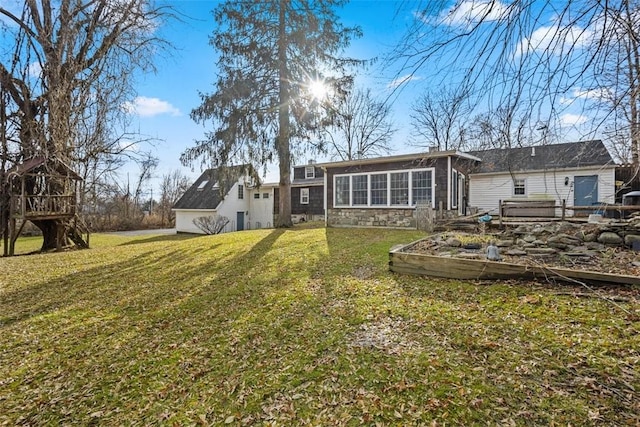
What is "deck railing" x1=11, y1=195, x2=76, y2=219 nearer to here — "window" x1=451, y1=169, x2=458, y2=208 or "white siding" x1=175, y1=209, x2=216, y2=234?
"white siding" x1=175, y1=209, x2=216, y2=234

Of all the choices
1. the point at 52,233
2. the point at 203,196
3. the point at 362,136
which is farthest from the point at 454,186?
the point at 203,196

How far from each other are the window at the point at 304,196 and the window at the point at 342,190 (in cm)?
799

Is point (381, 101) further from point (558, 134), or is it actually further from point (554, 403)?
point (554, 403)

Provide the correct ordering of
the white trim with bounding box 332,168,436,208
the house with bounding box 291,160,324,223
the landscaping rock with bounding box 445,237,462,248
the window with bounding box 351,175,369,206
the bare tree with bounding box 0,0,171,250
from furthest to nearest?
1. the house with bounding box 291,160,324,223
2. the window with bounding box 351,175,369,206
3. the white trim with bounding box 332,168,436,208
4. the bare tree with bounding box 0,0,171,250
5. the landscaping rock with bounding box 445,237,462,248

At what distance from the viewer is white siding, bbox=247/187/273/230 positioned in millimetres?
23062

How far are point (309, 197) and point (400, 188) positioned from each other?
33.6ft

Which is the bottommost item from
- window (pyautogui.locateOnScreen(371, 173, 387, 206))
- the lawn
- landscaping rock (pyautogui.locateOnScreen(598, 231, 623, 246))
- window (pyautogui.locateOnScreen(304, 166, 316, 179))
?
the lawn

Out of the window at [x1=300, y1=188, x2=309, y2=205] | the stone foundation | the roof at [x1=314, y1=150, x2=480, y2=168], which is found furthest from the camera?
the window at [x1=300, y1=188, x2=309, y2=205]

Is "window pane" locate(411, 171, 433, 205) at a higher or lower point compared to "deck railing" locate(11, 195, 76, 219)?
higher

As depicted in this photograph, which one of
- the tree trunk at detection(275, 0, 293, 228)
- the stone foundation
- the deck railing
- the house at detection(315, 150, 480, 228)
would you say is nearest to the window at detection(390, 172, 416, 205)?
the house at detection(315, 150, 480, 228)

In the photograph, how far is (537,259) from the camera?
193 inches

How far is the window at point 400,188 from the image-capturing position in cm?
1205

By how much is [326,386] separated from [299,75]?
14.0 meters

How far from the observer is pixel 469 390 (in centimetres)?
220
